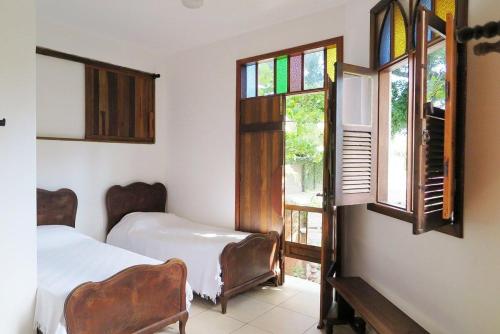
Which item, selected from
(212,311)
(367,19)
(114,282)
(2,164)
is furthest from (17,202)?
(367,19)

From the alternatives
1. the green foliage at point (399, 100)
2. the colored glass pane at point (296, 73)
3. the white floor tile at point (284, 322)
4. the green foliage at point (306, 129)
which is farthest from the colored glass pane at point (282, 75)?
the white floor tile at point (284, 322)

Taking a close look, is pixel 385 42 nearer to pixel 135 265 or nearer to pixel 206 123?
pixel 206 123

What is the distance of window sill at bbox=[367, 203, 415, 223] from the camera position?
213cm

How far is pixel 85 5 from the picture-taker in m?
3.11

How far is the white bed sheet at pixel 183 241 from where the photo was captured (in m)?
3.02

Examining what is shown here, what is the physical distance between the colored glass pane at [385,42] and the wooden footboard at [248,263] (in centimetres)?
186

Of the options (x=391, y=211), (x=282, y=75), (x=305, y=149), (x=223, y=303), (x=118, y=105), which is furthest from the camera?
(x=305, y=149)

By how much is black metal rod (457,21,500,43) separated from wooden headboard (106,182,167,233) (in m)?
3.76

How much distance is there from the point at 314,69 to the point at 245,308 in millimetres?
2314

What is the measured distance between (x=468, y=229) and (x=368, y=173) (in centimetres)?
96

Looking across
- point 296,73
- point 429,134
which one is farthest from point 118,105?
point 429,134

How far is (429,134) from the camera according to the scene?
152 centimetres

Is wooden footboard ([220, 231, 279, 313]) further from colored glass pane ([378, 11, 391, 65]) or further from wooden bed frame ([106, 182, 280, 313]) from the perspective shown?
colored glass pane ([378, 11, 391, 65])

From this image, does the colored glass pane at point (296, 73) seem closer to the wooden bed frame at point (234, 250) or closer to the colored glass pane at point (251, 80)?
the colored glass pane at point (251, 80)
